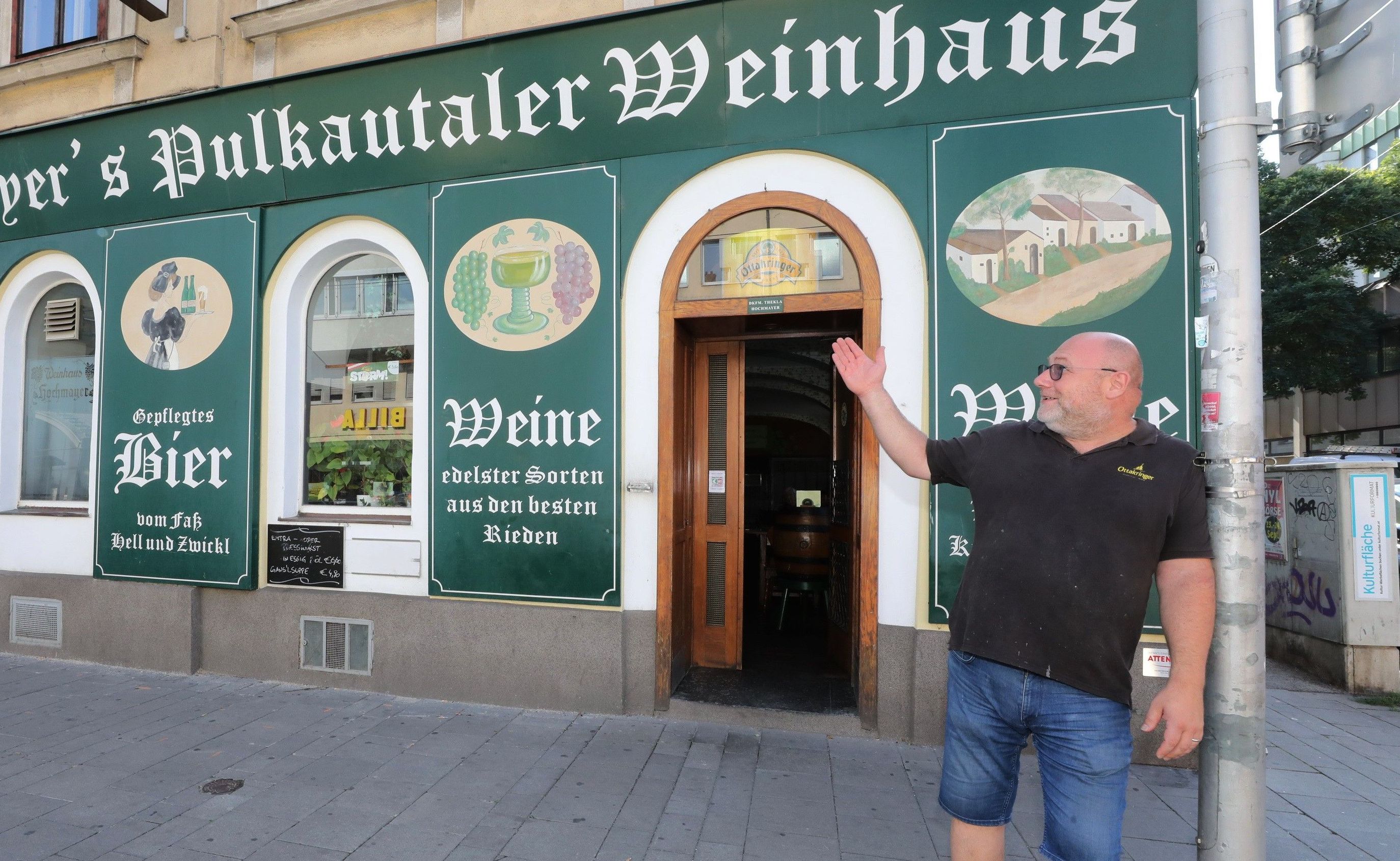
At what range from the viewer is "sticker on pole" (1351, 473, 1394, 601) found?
5.36m

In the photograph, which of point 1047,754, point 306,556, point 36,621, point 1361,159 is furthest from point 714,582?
point 1361,159

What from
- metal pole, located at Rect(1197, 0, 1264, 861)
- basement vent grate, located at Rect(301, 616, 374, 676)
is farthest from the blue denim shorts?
basement vent grate, located at Rect(301, 616, 374, 676)

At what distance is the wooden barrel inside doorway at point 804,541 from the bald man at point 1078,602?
394 cm

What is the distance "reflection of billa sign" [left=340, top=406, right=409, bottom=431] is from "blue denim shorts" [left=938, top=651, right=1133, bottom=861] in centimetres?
461

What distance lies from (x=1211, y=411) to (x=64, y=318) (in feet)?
27.9

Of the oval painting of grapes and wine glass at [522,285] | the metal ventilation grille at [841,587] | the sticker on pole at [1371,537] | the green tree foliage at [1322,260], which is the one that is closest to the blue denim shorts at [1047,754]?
the metal ventilation grille at [841,587]

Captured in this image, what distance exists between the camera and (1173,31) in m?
3.97

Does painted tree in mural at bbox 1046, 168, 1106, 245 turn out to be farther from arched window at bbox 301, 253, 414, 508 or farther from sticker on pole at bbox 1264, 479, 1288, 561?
arched window at bbox 301, 253, 414, 508

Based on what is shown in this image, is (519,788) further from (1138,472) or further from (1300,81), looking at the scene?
(1300,81)

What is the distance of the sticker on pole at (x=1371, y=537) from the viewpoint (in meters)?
5.36

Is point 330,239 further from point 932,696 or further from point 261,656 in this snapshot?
point 932,696

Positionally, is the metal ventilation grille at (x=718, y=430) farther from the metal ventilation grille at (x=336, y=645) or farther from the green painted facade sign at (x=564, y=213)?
the metal ventilation grille at (x=336, y=645)

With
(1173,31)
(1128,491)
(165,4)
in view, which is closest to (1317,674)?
(1173,31)

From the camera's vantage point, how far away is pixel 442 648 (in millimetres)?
5016
